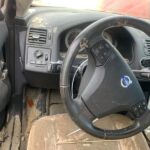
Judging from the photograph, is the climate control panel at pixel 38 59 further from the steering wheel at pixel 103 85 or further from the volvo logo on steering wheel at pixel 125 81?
the volvo logo on steering wheel at pixel 125 81

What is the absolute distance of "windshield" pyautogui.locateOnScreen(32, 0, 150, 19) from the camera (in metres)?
2.63

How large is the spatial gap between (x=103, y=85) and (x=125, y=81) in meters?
0.09

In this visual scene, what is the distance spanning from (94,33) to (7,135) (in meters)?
0.90

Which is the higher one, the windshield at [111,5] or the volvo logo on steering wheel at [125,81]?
the windshield at [111,5]

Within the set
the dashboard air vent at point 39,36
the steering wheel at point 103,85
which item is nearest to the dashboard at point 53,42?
the dashboard air vent at point 39,36

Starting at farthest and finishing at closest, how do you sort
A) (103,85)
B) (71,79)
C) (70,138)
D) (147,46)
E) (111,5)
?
(111,5) < (147,46) < (70,138) < (71,79) < (103,85)

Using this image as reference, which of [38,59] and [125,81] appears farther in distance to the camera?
[38,59]

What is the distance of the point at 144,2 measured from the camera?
2824 mm

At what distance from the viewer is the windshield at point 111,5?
8.64ft

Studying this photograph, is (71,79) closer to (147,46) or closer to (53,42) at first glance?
(53,42)

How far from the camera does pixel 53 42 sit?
7.64ft

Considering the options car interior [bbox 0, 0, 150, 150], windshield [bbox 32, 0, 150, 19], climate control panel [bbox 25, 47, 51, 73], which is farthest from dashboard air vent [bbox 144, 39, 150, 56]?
climate control panel [bbox 25, 47, 51, 73]

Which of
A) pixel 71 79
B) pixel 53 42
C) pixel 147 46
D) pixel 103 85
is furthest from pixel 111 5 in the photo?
pixel 103 85

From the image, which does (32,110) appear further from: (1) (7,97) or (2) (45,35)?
(2) (45,35)
